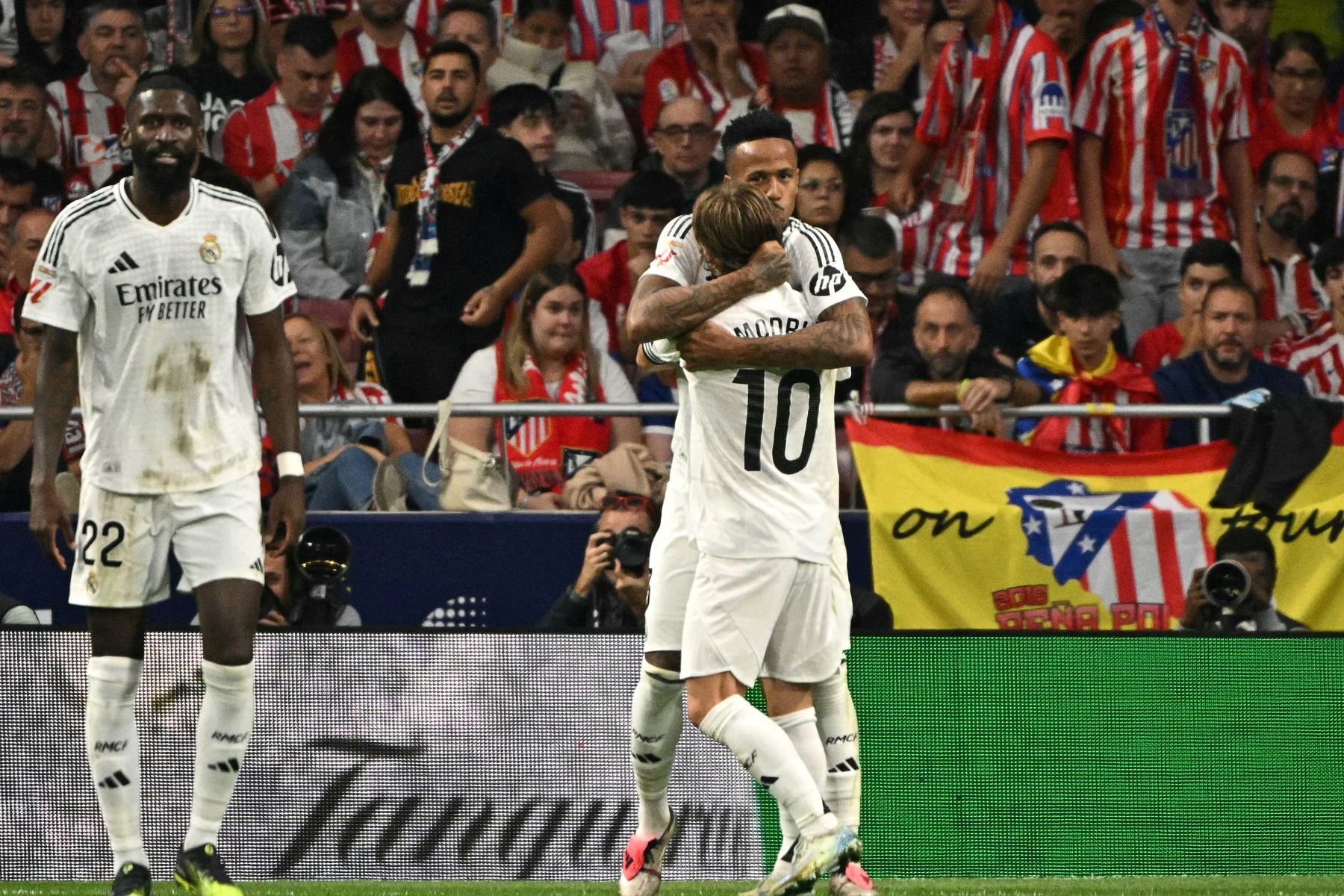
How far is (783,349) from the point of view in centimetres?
541

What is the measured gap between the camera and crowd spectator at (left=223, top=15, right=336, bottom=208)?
420 inches

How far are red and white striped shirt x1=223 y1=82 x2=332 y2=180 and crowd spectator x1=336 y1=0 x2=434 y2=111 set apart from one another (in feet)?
1.40

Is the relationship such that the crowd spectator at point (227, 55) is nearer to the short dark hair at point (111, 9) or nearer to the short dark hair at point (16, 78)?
the short dark hair at point (111, 9)

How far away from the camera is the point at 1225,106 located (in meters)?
10.7

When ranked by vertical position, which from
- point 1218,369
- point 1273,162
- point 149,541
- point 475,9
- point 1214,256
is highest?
point 475,9

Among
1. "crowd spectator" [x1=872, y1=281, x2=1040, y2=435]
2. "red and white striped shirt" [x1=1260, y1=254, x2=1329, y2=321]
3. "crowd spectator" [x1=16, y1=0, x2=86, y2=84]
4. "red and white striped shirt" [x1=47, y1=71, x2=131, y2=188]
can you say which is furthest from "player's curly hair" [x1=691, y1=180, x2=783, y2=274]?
"crowd spectator" [x1=16, y1=0, x2=86, y2=84]

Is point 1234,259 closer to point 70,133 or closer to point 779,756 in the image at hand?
point 779,756

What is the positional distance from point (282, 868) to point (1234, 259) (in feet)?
16.9

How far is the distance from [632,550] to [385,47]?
4.61m

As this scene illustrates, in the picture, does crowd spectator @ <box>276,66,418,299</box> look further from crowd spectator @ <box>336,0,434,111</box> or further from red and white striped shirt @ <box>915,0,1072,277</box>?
red and white striped shirt @ <box>915,0,1072,277</box>

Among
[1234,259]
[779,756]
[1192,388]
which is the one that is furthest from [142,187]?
[1234,259]

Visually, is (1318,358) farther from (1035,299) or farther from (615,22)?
(615,22)

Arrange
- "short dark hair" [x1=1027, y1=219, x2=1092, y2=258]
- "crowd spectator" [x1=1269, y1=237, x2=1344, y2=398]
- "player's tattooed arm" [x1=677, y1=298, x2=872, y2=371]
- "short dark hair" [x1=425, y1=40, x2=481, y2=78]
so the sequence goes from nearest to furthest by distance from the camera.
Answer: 1. "player's tattooed arm" [x1=677, y1=298, x2=872, y2=371]
2. "crowd spectator" [x1=1269, y1=237, x2=1344, y2=398]
3. "short dark hair" [x1=1027, y1=219, x2=1092, y2=258]
4. "short dark hair" [x1=425, y1=40, x2=481, y2=78]

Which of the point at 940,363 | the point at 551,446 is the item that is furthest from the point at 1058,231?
the point at 551,446
